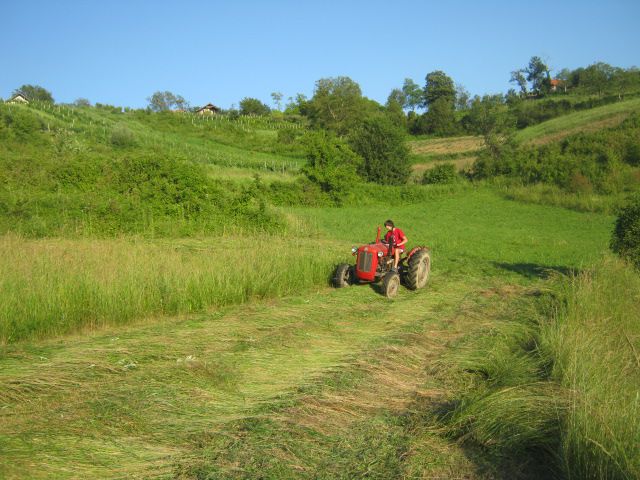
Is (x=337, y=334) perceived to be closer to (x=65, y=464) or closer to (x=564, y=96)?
(x=65, y=464)

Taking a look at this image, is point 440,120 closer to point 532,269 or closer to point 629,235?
point 532,269

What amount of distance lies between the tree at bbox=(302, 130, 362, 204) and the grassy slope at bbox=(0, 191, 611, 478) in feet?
78.1

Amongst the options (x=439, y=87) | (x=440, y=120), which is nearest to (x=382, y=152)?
(x=440, y=120)

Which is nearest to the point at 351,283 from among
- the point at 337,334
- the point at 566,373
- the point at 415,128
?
the point at 337,334

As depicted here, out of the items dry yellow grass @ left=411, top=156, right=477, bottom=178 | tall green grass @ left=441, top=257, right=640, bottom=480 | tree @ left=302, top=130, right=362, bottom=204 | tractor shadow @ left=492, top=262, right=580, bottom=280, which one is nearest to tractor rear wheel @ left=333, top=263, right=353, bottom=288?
tall green grass @ left=441, top=257, right=640, bottom=480

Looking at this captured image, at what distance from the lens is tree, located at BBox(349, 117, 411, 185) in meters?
43.0

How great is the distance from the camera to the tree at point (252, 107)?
3627 inches

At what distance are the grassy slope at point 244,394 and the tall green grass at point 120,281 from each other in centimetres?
49

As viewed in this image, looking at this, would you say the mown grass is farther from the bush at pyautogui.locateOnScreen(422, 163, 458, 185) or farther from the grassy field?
the grassy field

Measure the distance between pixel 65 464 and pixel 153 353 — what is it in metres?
2.56

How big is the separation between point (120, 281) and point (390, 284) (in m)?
4.90

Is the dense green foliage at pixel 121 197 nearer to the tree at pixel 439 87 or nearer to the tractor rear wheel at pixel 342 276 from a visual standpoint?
the tractor rear wheel at pixel 342 276

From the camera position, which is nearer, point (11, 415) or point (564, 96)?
point (11, 415)

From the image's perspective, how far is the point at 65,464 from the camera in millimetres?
4227
